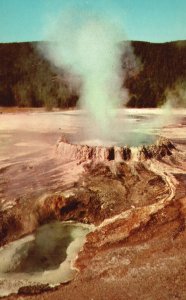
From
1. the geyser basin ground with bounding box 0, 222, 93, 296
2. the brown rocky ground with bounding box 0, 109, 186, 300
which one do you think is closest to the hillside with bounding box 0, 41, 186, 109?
the brown rocky ground with bounding box 0, 109, 186, 300

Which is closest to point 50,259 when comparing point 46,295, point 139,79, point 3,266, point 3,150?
point 3,266

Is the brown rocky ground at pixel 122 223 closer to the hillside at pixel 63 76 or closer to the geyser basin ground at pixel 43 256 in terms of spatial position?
the geyser basin ground at pixel 43 256

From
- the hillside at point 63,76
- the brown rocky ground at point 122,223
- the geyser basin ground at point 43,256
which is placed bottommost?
the geyser basin ground at point 43,256

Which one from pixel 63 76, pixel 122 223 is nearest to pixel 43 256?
pixel 122 223

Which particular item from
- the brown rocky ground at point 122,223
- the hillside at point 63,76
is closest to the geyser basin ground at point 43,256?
the brown rocky ground at point 122,223

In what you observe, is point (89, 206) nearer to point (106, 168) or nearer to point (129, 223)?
point (129, 223)

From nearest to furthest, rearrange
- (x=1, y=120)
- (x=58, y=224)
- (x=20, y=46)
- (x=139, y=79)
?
1. (x=58, y=224)
2. (x=1, y=120)
3. (x=139, y=79)
4. (x=20, y=46)
